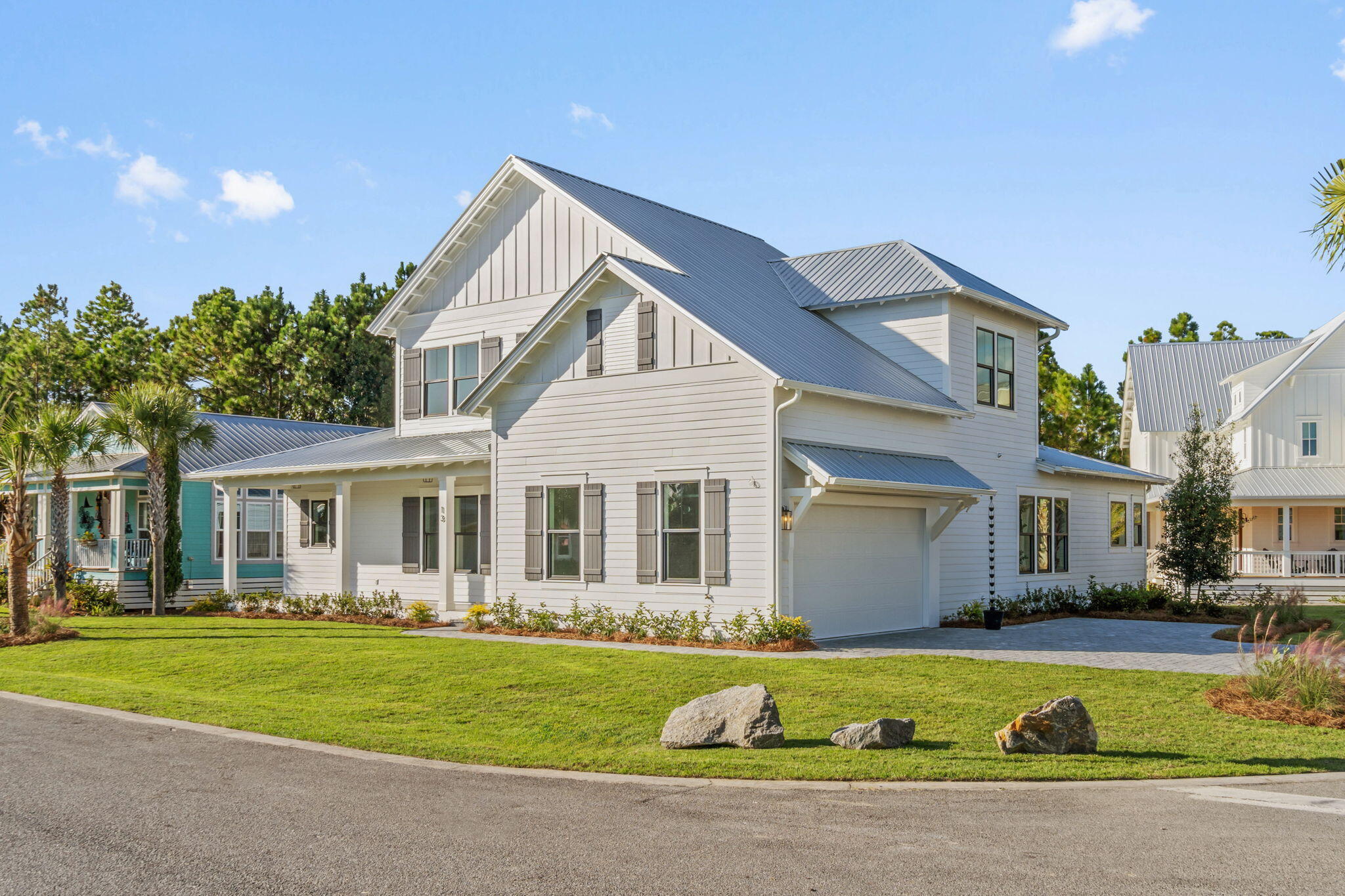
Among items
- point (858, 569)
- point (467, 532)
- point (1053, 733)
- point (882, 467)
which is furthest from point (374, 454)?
point (1053, 733)

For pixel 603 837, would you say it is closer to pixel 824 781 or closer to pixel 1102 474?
pixel 824 781

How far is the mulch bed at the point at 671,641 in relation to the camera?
17.4m

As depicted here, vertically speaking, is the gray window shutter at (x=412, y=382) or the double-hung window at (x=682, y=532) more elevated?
the gray window shutter at (x=412, y=382)

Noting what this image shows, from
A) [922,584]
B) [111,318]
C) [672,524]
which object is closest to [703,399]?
[672,524]

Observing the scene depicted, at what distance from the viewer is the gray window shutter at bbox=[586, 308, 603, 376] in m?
20.2

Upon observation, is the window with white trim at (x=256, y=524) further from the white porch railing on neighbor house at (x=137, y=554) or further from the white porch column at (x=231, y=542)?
the white porch column at (x=231, y=542)

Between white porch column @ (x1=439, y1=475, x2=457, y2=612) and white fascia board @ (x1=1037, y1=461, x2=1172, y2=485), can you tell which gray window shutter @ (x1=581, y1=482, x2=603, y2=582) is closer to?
white porch column @ (x1=439, y1=475, x2=457, y2=612)

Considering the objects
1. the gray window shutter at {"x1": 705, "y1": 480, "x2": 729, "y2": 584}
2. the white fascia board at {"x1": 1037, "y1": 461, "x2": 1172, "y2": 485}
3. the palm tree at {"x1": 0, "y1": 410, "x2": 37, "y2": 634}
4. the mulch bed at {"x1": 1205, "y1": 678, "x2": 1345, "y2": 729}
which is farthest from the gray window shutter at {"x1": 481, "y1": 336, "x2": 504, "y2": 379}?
the mulch bed at {"x1": 1205, "y1": 678, "x2": 1345, "y2": 729}

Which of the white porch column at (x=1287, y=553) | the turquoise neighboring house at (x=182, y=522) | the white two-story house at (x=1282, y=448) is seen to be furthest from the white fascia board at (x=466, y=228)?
the white porch column at (x=1287, y=553)

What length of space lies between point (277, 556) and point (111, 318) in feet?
109

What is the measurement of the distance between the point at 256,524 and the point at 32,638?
32.5 feet

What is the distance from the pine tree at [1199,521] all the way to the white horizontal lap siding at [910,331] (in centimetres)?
691

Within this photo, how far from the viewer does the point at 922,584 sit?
21609 mm

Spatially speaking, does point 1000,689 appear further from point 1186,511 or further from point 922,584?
point 1186,511
